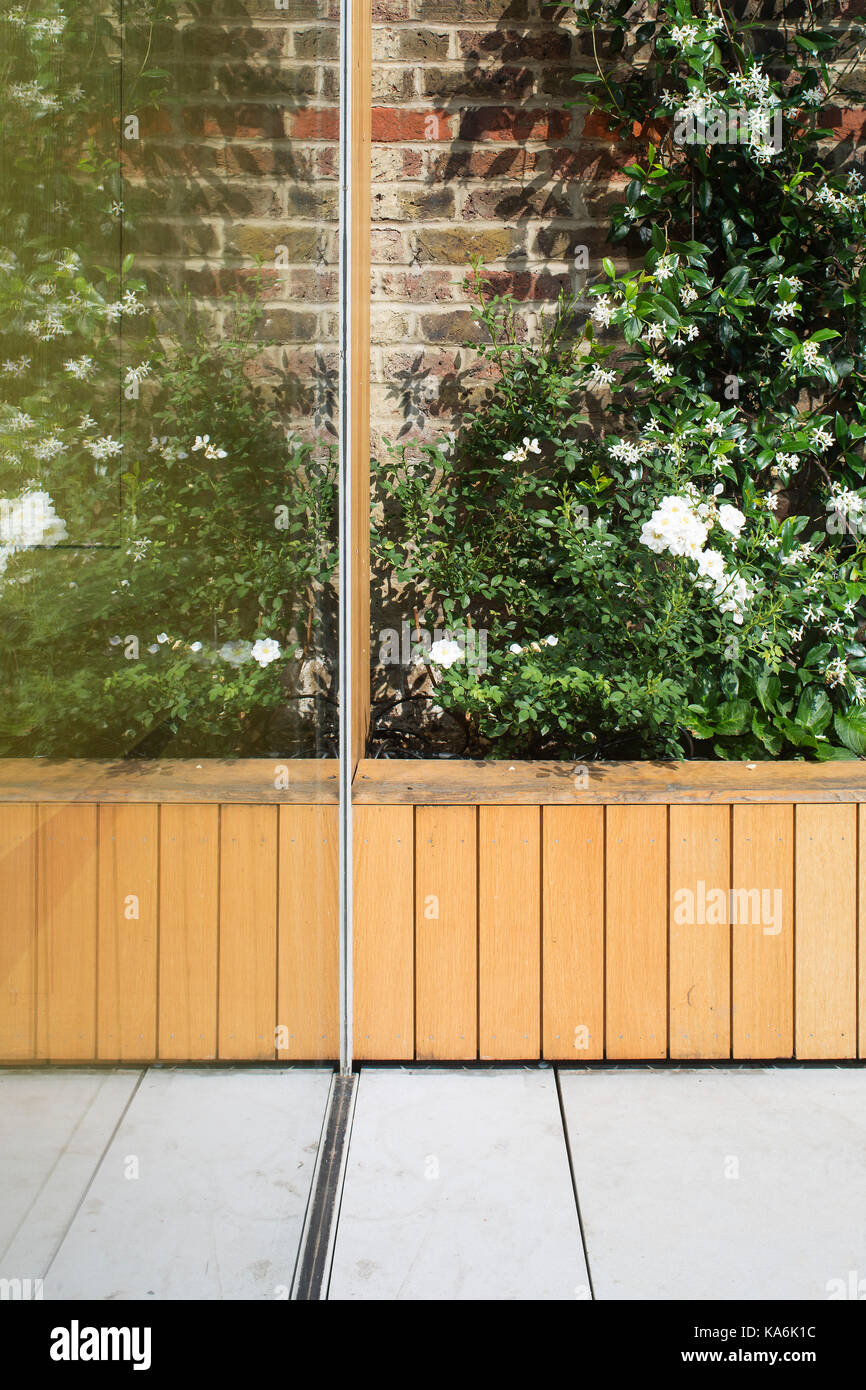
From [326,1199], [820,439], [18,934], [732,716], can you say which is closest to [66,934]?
[18,934]

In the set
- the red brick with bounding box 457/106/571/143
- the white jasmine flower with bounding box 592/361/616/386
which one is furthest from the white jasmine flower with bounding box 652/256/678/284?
the red brick with bounding box 457/106/571/143

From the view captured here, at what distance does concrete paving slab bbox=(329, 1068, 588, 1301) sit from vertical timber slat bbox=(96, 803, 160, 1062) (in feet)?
3.29

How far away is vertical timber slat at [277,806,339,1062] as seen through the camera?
1.20 m

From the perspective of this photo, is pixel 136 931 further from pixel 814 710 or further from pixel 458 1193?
pixel 814 710

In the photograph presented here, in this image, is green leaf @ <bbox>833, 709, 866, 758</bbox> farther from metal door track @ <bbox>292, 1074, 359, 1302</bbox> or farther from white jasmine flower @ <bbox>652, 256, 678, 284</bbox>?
metal door track @ <bbox>292, 1074, 359, 1302</bbox>

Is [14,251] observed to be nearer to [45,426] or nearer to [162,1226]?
[45,426]

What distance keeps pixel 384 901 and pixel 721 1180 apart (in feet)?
2.39

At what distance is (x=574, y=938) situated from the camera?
75.0 inches

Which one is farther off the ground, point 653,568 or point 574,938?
point 653,568

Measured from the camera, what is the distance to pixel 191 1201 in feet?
2.19

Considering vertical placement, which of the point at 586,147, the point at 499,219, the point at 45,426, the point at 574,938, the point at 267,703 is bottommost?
the point at 574,938
